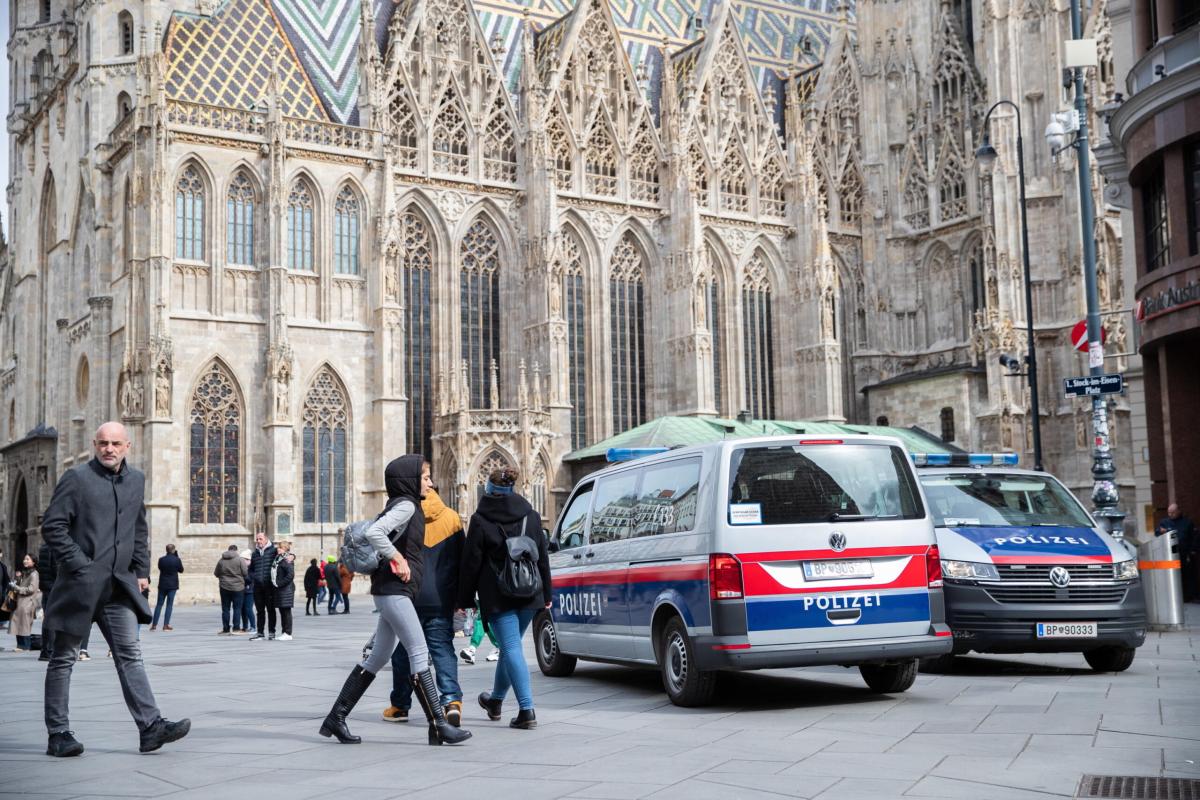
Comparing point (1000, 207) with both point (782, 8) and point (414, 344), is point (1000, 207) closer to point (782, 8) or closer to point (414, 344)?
point (782, 8)

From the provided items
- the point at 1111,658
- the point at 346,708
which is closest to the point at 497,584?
the point at 346,708

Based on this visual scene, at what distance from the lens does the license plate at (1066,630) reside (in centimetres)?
1194

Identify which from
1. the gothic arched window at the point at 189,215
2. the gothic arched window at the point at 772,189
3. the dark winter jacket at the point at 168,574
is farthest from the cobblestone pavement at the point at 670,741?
the gothic arched window at the point at 772,189

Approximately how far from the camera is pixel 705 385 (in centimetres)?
4466

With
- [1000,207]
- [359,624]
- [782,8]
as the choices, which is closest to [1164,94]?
[359,624]

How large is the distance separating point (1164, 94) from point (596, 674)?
Result: 14.0 meters

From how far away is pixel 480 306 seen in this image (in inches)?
1693

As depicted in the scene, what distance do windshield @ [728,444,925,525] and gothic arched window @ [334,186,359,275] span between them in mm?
30201

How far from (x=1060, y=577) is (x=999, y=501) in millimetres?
1305

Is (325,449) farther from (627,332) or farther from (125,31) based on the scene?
(125,31)

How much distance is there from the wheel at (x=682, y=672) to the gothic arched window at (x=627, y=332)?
34083 millimetres

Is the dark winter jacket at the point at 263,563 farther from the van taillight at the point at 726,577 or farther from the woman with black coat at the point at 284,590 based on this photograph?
the van taillight at the point at 726,577

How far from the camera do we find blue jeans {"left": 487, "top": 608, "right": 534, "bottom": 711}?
9352 millimetres

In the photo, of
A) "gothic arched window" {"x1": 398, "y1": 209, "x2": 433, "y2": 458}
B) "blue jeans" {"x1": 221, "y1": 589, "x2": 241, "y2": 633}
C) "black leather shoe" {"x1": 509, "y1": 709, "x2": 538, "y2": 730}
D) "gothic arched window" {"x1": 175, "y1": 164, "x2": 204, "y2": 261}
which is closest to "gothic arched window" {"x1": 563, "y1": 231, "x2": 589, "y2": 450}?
"gothic arched window" {"x1": 398, "y1": 209, "x2": 433, "y2": 458}
